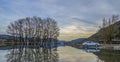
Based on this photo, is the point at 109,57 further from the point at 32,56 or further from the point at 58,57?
the point at 32,56

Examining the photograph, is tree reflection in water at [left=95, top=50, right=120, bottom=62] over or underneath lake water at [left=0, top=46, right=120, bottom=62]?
underneath

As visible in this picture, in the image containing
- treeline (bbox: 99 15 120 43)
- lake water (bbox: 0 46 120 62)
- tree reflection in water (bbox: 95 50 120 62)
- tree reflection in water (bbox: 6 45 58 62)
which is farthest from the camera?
treeline (bbox: 99 15 120 43)

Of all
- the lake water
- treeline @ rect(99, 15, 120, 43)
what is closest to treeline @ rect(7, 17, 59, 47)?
treeline @ rect(99, 15, 120, 43)

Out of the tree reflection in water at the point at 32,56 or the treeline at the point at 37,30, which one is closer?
the tree reflection in water at the point at 32,56

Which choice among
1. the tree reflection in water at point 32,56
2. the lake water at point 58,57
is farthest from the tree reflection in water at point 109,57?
the tree reflection in water at point 32,56

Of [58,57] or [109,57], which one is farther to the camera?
[109,57]

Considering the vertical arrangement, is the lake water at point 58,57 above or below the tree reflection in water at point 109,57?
above

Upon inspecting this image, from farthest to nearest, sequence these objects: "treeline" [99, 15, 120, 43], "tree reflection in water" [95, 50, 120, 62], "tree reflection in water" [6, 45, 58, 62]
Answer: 1. "treeline" [99, 15, 120, 43]
2. "tree reflection in water" [95, 50, 120, 62]
3. "tree reflection in water" [6, 45, 58, 62]

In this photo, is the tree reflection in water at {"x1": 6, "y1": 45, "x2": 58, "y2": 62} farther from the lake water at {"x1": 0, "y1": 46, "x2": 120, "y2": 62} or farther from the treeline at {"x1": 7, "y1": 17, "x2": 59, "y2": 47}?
the treeline at {"x1": 7, "y1": 17, "x2": 59, "y2": 47}

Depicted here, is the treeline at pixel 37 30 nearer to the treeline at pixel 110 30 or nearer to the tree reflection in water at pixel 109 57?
the treeline at pixel 110 30

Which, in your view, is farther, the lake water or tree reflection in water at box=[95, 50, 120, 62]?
tree reflection in water at box=[95, 50, 120, 62]

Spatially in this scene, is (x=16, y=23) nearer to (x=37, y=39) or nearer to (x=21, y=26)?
(x=21, y=26)

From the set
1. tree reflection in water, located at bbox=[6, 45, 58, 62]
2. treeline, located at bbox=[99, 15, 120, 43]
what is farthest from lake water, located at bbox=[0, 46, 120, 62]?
treeline, located at bbox=[99, 15, 120, 43]

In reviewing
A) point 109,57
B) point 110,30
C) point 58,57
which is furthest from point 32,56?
point 110,30
